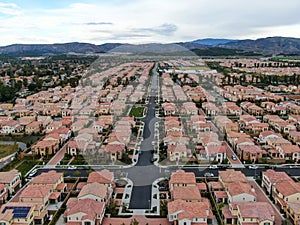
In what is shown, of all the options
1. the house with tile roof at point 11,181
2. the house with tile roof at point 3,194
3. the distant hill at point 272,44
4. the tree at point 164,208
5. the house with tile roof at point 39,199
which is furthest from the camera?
the distant hill at point 272,44

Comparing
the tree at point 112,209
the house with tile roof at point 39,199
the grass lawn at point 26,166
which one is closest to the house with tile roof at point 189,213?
the tree at point 112,209

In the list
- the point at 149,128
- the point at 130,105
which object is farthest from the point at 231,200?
the point at 130,105

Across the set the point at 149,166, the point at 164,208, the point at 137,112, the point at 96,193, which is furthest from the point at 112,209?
the point at 137,112

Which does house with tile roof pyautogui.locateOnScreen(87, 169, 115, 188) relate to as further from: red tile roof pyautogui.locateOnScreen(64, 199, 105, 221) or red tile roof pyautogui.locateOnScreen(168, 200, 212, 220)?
red tile roof pyautogui.locateOnScreen(168, 200, 212, 220)

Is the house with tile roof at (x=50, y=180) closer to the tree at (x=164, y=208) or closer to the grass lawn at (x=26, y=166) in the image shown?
the grass lawn at (x=26, y=166)

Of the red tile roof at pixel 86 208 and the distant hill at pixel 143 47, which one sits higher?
the distant hill at pixel 143 47

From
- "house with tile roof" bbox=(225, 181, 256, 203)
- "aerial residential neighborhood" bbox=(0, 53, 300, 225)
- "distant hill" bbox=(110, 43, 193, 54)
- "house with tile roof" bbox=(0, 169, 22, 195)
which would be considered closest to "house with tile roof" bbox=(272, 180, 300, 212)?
"aerial residential neighborhood" bbox=(0, 53, 300, 225)

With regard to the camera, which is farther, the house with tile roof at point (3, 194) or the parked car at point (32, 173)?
the parked car at point (32, 173)

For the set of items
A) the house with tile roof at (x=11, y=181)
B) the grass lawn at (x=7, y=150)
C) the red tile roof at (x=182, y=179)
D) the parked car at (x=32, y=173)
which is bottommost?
the parked car at (x=32, y=173)

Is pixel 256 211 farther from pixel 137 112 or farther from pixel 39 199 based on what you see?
pixel 137 112
